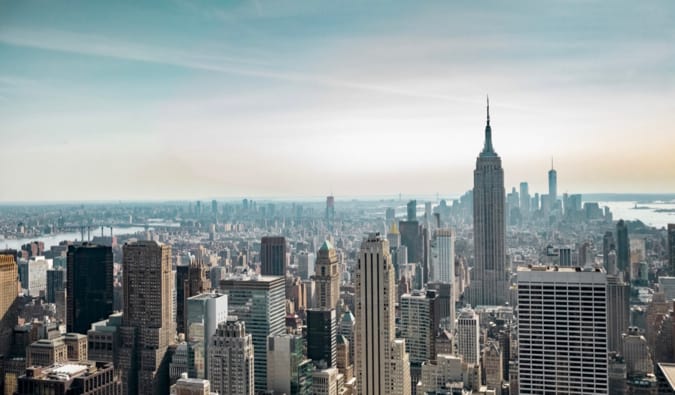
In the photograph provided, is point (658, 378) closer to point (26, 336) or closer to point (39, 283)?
point (26, 336)

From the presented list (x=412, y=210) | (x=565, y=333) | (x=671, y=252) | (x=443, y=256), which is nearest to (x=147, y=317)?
(x=412, y=210)

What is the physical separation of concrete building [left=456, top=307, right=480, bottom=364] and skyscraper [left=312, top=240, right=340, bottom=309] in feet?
6.55

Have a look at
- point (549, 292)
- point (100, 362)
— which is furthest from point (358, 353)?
point (100, 362)

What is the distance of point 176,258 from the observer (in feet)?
30.6

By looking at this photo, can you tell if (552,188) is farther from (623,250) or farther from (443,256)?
(443,256)

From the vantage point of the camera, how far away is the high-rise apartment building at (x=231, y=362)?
7.56 meters

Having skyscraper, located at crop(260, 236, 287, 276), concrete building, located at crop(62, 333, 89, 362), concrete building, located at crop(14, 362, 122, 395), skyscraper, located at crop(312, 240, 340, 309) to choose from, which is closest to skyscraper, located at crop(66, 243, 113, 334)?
concrete building, located at crop(62, 333, 89, 362)

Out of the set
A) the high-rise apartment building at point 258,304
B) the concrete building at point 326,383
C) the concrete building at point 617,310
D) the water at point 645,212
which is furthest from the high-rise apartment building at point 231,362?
the water at point 645,212

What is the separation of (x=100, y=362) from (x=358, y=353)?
327cm

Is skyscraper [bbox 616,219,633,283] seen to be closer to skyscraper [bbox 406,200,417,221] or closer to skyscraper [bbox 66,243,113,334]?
skyscraper [bbox 406,200,417,221]

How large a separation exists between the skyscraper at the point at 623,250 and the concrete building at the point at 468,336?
88.2 inches

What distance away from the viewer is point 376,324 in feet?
27.5

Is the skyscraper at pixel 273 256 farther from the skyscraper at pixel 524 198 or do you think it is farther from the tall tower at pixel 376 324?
the skyscraper at pixel 524 198

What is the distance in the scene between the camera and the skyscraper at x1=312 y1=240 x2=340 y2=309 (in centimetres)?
988
